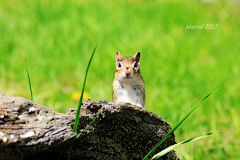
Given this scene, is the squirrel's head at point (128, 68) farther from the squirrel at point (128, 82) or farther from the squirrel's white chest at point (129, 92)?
the squirrel's white chest at point (129, 92)

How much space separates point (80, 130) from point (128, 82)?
0.91 metres

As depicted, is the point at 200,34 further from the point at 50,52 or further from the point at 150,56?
the point at 50,52

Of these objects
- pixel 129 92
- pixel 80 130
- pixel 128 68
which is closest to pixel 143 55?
pixel 129 92

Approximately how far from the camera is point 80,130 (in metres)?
2.36

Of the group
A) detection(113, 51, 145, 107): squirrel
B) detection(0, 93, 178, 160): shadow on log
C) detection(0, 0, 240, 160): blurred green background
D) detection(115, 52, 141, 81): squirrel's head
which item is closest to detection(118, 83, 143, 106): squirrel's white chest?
detection(113, 51, 145, 107): squirrel

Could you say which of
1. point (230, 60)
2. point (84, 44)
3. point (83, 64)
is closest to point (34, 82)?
point (83, 64)

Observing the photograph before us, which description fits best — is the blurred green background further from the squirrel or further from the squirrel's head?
the squirrel's head

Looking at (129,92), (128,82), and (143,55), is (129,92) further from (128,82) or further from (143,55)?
(143,55)

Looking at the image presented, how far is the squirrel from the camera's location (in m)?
3.02

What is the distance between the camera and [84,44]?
24.3ft

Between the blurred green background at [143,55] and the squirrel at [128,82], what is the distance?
1102mm

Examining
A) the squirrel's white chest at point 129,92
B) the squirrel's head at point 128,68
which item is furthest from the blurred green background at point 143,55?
the squirrel's head at point 128,68

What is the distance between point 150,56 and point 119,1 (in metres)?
4.31

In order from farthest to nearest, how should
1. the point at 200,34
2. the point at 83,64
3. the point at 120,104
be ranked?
the point at 200,34
the point at 83,64
the point at 120,104
